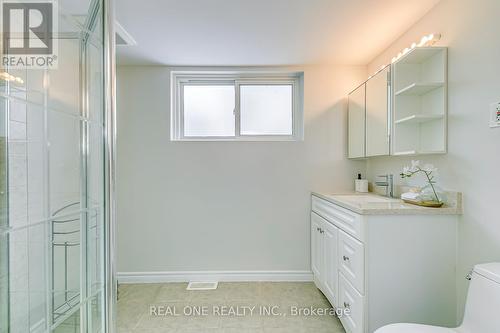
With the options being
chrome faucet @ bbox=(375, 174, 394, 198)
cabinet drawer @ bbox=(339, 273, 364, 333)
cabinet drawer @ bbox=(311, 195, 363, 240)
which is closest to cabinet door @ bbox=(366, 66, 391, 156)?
chrome faucet @ bbox=(375, 174, 394, 198)

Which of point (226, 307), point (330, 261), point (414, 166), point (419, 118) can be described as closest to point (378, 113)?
point (419, 118)

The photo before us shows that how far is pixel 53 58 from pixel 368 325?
212 centimetres

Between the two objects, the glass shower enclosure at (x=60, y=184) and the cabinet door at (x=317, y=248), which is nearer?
the glass shower enclosure at (x=60, y=184)

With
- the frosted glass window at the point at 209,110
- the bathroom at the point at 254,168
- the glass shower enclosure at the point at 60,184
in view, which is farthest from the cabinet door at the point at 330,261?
the glass shower enclosure at the point at 60,184

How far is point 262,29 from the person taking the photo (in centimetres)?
198

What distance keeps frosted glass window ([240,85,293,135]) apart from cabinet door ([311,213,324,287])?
1.01 metres

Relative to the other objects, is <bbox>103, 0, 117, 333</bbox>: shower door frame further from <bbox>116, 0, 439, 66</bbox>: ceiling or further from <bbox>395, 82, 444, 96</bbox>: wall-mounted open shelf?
<bbox>395, 82, 444, 96</bbox>: wall-mounted open shelf

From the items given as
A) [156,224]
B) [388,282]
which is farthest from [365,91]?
[156,224]

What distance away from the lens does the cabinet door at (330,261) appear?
1951mm

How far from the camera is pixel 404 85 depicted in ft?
5.99

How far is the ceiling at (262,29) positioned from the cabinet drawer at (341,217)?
1.37m
